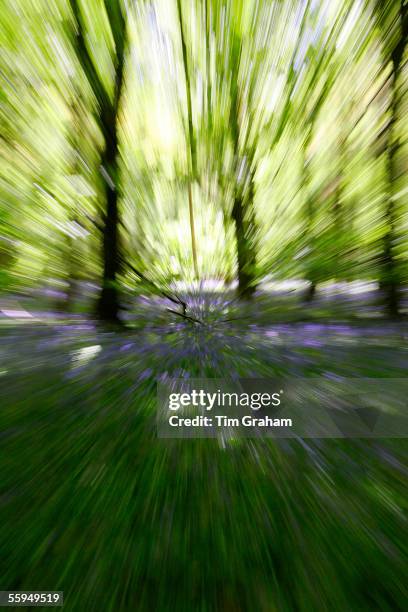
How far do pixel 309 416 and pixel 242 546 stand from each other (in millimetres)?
230

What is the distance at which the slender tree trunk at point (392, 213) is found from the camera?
0.73m

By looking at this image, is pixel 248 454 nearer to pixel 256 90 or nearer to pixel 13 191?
pixel 13 191

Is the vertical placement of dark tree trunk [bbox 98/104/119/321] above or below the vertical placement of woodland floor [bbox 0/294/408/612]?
above

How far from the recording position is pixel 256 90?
0.75 meters

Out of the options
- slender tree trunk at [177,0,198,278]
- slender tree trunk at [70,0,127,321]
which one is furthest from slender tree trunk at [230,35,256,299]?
slender tree trunk at [70,0,127,321]

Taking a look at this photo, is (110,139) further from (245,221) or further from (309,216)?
(309,216)

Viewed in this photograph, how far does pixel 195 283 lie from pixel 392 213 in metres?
0.67

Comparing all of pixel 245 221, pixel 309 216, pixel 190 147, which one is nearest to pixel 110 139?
pixel 190 147

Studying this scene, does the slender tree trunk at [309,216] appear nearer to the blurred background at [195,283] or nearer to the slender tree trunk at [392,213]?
the blurred background at [195,283]

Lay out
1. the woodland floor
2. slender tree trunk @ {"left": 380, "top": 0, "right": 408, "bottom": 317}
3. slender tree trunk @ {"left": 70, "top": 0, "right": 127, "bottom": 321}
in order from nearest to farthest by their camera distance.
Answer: the woodland floor < slender tree trunk @ {"left": 70, "top": 0, "right": 127, "bottom": 321} < slender tree trunk @ {"left": 380, "top": 0, "right": 408, "bottom": 317}

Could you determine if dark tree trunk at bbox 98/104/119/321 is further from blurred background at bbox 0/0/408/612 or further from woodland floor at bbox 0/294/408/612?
woodland floor at bbox 0/294/408/612

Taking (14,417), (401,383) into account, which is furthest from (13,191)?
(401,383)

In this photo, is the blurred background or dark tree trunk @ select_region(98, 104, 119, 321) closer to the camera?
the blurred background

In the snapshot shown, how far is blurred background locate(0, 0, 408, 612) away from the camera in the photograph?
0.77 feet
